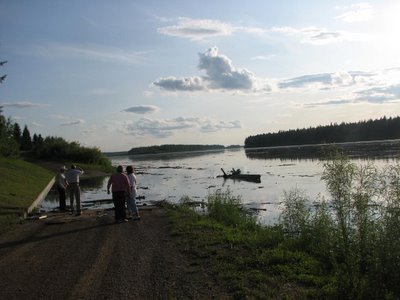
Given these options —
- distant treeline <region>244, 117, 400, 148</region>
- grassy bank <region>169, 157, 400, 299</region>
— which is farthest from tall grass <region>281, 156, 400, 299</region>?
distant treeline <region>244, 117, 400, 148</region>

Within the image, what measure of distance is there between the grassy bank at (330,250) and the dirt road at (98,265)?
2.10 feet

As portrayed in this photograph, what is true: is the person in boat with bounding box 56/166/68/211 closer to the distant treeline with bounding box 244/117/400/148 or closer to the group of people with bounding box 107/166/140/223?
the group of people with bounding box 107/166/140/223

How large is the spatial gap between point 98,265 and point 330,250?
5.27m

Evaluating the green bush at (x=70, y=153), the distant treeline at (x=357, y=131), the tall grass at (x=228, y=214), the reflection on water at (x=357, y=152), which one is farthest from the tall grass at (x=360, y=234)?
the distant treeline at (x=357, y=131)

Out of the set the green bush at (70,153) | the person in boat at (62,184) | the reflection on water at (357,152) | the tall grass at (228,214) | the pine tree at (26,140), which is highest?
the pine tree at (26,140)

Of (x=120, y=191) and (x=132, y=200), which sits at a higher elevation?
(x=120, y=191)

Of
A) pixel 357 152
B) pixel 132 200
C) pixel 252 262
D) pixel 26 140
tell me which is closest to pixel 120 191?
pixel 132 200

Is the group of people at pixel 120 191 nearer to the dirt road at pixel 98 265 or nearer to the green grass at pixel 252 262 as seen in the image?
the dirt road at pixel 98 265

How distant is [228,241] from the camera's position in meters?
12.1

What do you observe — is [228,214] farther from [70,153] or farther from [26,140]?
[26,140]

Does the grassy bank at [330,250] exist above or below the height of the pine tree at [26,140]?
below

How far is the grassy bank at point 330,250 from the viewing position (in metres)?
7.75

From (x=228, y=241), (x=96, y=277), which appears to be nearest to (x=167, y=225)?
(x=228, y=241)

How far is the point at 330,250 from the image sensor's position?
32.9 feet
